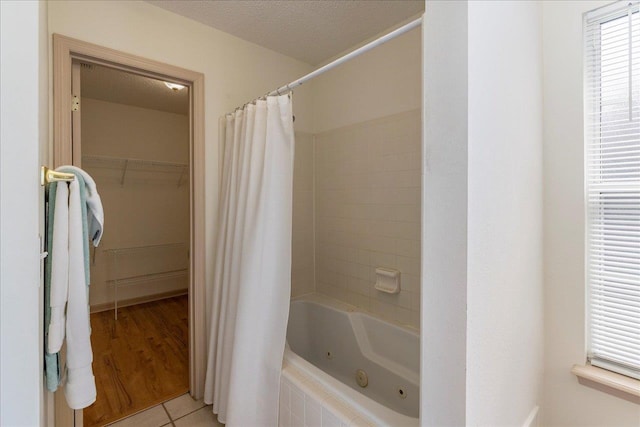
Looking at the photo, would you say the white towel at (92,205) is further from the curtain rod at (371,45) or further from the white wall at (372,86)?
the white wall at (372,86)

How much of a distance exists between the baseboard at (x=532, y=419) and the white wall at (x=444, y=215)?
2.18ft

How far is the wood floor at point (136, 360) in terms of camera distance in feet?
6.02

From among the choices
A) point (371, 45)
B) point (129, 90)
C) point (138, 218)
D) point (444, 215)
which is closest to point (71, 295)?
point (444, 215)

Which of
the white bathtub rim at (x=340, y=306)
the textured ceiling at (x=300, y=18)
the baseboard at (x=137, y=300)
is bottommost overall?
the baseboard at (x=137, y=300)

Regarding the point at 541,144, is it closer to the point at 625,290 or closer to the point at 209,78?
Result: the point at 625,290

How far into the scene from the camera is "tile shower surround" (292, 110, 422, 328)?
1848 mm

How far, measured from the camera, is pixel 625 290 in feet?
3.62

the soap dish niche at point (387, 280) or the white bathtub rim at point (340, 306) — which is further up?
the soap dish niche at point (387, 280)

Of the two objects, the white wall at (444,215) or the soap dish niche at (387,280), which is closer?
the white wall at (444,215)

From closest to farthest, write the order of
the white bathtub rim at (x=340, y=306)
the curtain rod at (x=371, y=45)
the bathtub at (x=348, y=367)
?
the curtain rod at (x=371, y=45), the bathtub at (x=348, y=367), the white bathtub rim at (x=340, y=306)

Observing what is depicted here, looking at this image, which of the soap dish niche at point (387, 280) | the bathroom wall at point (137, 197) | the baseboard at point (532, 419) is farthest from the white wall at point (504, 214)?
the bathroom wall at point (137, 197)

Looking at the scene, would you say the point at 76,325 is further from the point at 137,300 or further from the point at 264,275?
the point at 137,300

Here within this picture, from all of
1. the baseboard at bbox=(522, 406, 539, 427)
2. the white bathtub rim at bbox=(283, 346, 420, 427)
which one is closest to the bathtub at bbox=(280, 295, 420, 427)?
the white bathtub rim at bbox=(283, 346, 420, 427)

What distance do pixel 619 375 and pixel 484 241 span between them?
956 mm
